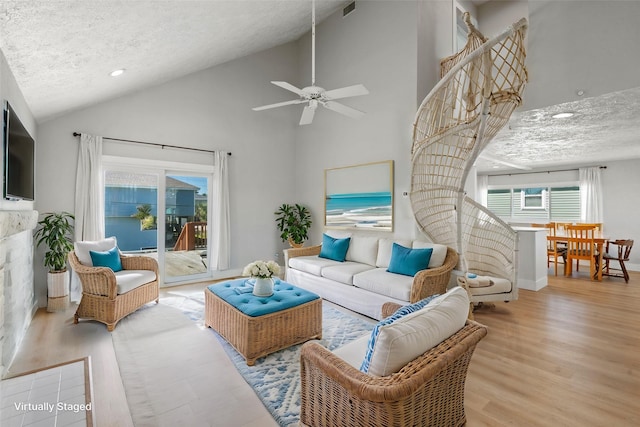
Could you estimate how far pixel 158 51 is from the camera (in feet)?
10.7

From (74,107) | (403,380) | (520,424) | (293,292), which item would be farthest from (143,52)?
(520,424)

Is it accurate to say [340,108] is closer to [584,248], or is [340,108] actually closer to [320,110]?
[320,110]

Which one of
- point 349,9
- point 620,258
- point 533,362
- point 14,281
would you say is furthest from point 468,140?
point 14,281

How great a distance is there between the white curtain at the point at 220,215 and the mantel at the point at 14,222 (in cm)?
255

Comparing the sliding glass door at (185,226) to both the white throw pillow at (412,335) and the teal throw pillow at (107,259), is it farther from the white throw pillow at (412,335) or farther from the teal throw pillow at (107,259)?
the white throw pillow at (412,335)

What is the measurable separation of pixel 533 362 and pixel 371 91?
399 cm

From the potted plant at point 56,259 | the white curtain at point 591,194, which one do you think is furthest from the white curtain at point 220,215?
the white curtain at point 591,194

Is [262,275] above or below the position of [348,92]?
below

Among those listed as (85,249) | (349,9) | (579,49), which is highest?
(349,9)

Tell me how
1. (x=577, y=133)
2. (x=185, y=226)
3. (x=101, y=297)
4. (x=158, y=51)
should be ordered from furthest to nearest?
(x=185, y=226), (x=577, y=133), (x=158, y=51), (x=101, y=297)

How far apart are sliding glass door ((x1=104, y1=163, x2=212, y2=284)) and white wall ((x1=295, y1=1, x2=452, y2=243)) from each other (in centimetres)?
204

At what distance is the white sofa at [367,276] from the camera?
128 inches

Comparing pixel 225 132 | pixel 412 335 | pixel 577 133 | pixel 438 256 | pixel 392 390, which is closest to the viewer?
pixel 392 390

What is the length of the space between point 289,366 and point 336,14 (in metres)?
5.75
